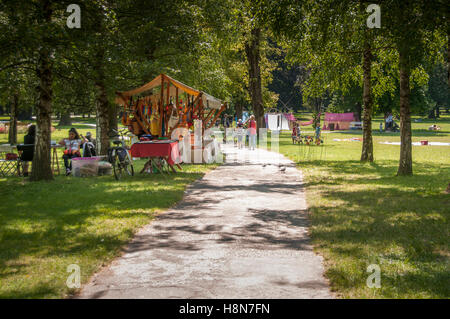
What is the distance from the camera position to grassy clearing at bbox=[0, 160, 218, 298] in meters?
5.55

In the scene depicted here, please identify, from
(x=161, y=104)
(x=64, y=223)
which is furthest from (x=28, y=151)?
(x=64, y=223)

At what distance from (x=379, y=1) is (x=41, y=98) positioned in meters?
9.01

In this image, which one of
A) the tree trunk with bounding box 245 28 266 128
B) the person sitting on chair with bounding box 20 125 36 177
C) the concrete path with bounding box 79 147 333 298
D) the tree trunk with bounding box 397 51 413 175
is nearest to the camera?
the concrete path with bounding box 79 147 333 298

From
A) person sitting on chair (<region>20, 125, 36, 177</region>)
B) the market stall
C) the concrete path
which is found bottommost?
the concrete path

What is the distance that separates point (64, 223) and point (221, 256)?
3.31 m

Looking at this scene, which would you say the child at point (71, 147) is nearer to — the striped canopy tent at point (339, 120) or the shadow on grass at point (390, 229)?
the shadow on grass at point (390, 229)

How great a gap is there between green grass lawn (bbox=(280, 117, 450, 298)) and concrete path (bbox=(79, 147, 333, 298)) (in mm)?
334

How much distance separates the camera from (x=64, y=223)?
8.34 metres

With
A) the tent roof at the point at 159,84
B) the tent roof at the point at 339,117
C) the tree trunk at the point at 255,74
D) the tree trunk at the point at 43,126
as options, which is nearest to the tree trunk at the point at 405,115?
the tent roof at the point at 159,84

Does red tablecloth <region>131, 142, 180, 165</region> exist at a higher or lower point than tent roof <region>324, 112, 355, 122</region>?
lower

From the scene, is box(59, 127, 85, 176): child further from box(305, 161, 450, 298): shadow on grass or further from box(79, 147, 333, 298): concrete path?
box(305, 161, 450, 298): shadow on grass

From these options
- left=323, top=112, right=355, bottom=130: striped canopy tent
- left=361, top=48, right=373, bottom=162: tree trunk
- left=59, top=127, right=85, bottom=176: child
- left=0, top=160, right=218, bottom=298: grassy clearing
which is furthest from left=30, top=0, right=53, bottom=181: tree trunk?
left=323, top=112, right=355, bottom=130: striped canopy tent

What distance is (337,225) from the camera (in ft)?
26.9

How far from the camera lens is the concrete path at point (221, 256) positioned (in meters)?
5.06
